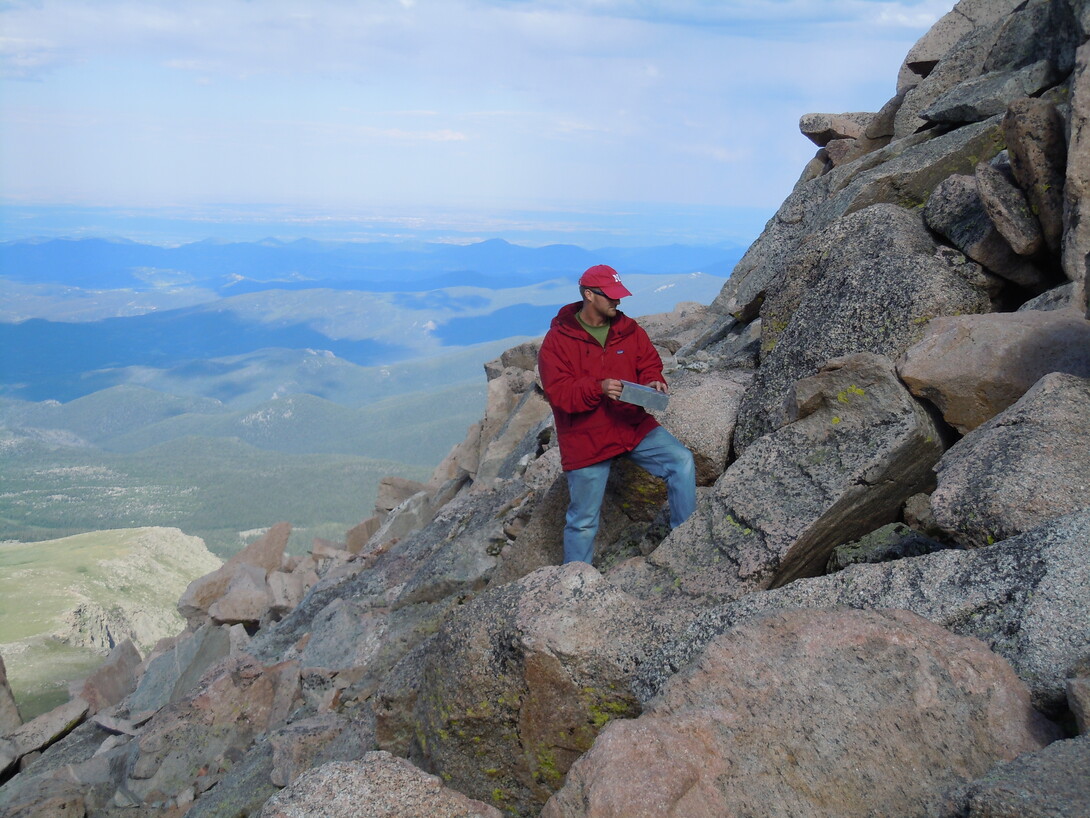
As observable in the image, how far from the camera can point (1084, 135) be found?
30.5 ft

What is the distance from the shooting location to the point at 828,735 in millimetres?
4836

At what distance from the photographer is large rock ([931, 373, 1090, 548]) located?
6328 mm

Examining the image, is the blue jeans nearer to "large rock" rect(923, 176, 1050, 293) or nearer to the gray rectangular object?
the gray rectangular object

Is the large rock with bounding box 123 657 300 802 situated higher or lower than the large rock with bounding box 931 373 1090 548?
lower

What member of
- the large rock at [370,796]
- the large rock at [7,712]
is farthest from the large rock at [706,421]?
the large rock at [7,712]

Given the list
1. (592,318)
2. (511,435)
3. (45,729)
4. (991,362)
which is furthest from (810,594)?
(45,729)

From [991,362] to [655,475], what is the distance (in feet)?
13.0

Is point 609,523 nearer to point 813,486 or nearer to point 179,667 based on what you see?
point 813,486

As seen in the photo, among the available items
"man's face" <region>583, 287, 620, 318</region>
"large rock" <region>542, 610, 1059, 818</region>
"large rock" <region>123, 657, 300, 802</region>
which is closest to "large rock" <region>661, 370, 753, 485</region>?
"man's face" <region>583, 287, 620, 318</region>

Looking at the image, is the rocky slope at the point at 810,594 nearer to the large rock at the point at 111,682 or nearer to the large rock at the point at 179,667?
the large rock at the point at 179,667

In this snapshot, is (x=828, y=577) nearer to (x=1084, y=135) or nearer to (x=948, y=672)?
(x=948, y=672)

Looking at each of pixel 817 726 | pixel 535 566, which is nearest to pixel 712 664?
pixel 817 726

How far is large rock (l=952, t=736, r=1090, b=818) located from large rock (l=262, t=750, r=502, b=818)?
303 cm

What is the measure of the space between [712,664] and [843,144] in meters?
19.3
